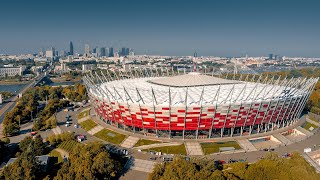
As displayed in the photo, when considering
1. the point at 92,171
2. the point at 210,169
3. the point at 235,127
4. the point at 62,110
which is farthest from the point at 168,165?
the point at 62,110

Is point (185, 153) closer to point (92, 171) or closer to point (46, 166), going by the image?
point (92, 171)

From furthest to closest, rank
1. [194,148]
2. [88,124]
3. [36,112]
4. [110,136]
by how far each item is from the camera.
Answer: [36,112], [88,124], [110,136], [194,148]

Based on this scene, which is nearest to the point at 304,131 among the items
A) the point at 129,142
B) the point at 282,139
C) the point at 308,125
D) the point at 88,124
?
the point at 308,125

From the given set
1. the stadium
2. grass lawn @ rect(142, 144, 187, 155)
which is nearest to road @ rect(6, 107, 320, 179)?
grass lawn @ rect(142, 144, 187, 155)

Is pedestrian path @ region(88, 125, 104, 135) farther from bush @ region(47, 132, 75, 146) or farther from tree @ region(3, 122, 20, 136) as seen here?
tree @ region(3, 122, 20, 136)

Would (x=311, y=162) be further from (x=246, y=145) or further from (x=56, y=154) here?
(x=56, y=154)

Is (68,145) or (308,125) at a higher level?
(308,125)
